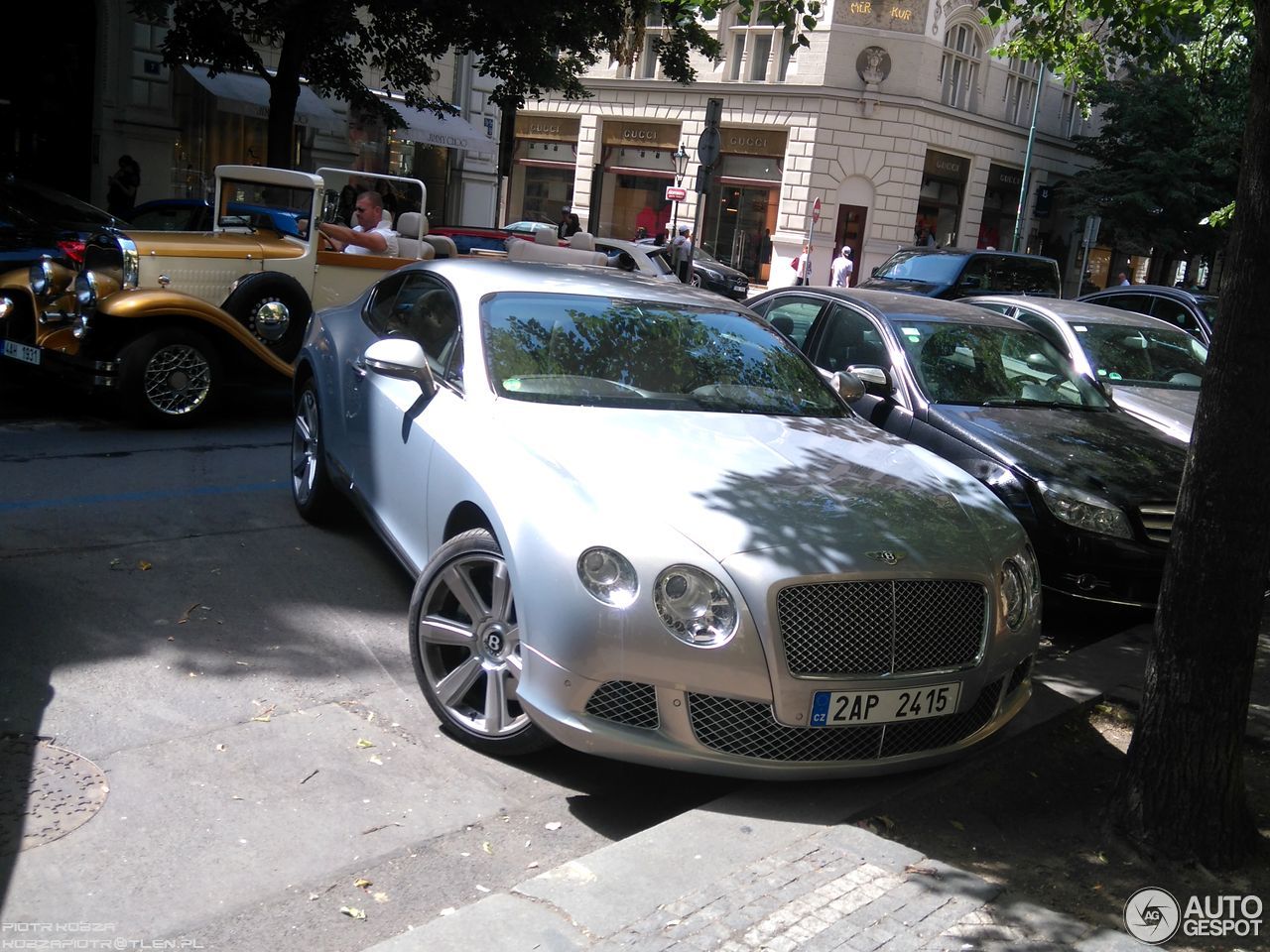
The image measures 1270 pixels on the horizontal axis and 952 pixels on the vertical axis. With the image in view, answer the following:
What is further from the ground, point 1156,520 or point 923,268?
point 923,268

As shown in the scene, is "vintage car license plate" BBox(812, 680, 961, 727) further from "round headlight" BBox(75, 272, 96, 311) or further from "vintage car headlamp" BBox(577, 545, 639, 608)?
"round headlight" BBox(75, 272, 96, 311)

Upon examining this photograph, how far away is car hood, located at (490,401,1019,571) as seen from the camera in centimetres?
400

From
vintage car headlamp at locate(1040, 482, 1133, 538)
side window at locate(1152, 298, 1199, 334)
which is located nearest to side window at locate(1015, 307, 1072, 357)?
vintage car headlamp at locate(1040, 482, 1133, 538)

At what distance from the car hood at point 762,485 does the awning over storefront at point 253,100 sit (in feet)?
64.2

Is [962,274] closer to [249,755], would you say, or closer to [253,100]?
[249,755]

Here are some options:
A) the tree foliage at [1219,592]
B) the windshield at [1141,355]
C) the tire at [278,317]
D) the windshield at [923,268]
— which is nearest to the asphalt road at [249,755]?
the tree foliage at [1219,592]

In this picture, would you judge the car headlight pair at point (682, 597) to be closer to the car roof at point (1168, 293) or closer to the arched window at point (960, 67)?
the car roof at point (1168, 293)

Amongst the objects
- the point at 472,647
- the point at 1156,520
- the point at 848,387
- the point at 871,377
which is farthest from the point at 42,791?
the point at 1156,520

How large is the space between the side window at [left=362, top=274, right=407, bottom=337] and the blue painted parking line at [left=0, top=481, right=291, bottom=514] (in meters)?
1.57

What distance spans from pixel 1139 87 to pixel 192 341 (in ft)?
103

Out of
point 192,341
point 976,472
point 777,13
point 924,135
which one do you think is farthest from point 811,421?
point 924,135

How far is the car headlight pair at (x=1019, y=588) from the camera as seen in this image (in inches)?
170

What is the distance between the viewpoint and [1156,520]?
623cm

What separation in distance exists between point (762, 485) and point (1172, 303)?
10.8 m
